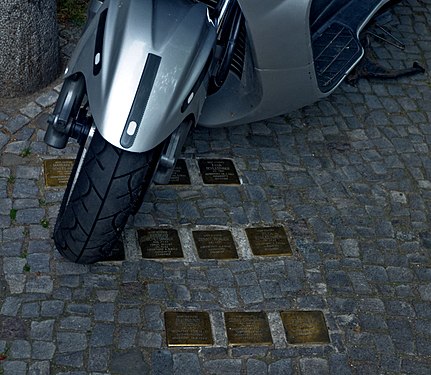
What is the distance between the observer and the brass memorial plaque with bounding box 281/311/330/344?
410 centimetres

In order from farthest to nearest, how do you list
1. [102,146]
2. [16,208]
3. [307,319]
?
[16,208] → [307,319] → [102,146]

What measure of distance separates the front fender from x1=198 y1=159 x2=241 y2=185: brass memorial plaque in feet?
2.96

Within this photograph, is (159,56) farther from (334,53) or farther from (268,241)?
(334,53)

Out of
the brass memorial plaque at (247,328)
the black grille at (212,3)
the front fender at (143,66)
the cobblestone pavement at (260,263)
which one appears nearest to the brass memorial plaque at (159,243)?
the cobblestone pavement at (260,263)

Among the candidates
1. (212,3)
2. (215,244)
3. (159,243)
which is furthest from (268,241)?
(212,3)

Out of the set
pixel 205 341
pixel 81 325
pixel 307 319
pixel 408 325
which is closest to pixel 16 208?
pixel 81 325

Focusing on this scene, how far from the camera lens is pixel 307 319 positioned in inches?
165

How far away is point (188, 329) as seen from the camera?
404 centimetres

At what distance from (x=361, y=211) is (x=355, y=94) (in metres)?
1.10

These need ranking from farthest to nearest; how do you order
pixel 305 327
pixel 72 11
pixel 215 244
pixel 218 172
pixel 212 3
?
1. pixel 72 11
2. pixel 218 172
3. pixel 215 244
4. pixel 212 3
5. pixel 305 327

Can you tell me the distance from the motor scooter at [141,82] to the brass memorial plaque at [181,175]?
51 cm

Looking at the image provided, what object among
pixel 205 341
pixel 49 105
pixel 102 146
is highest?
pixel 102 146

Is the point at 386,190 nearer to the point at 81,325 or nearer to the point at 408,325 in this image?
the point at 408,325

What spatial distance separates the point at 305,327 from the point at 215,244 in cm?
62
